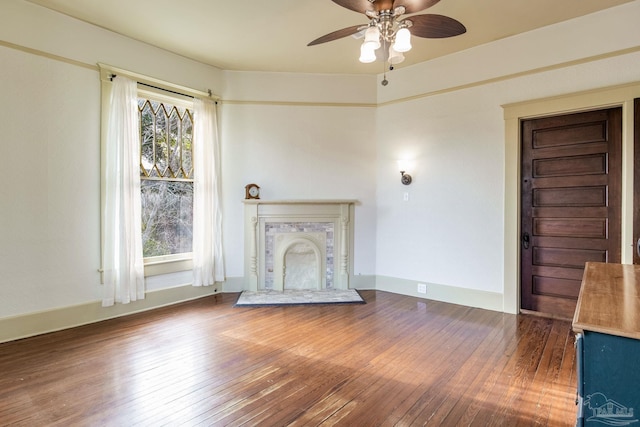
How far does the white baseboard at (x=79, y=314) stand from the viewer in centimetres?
314

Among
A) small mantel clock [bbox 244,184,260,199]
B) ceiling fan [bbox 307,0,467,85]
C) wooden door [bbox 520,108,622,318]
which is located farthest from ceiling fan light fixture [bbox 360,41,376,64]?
small mantel clock [bbox 244,184,260,199]

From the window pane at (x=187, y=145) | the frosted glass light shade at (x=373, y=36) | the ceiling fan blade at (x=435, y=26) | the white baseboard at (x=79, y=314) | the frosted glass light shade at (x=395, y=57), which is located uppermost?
the ceiling fan blade at (x=435, y=26)

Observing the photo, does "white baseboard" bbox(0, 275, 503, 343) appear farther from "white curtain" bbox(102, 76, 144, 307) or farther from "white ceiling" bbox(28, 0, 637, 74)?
"white ceiling" bbox(28, 0, 637, 74)

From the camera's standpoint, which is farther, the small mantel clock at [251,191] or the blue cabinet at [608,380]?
the small mantel clock at [251,191]

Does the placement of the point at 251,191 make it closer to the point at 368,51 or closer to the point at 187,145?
the point at 187,145

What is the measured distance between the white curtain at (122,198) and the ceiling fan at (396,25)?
2.53 metres

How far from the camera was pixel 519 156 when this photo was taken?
3.84 meters

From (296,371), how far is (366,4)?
8.79 ft

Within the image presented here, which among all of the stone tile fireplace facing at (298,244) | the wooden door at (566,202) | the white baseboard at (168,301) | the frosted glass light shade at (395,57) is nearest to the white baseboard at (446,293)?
the white baseboard at (168,301)

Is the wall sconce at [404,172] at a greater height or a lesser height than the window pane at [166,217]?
greater

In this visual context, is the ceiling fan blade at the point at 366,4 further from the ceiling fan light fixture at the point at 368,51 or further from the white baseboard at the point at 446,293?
the white baseboard at the point at 446,293

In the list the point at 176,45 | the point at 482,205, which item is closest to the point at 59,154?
the point at 176,45

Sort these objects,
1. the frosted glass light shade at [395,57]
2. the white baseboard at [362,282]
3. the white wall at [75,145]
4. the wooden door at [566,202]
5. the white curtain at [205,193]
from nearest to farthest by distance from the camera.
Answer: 1. the frosted glass light shade at [395,57]
2. the white wall at [75,145]
3. the wooden door at [566,202]
4. the white curtain at [205,193]
5. the white baseboard at [362,282]

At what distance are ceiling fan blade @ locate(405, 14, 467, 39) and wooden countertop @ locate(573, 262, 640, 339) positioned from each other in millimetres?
1814
